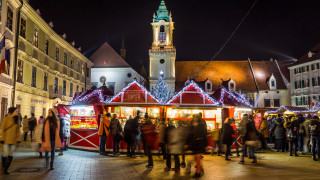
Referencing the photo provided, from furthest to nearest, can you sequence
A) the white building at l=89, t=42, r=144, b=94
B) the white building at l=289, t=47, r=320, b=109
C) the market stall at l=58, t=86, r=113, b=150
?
the white building at l=89, t=42, r=144, b=94 → the white building at l=289, t=47, r=320, b=109 → the market stall at l=58, t=86, r=113, b=150

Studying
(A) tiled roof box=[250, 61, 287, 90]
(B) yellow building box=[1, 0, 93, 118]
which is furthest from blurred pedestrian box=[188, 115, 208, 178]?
(A) tiled roof box=[250, 61, 287, 90]

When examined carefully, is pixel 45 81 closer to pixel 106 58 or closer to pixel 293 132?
pixel 293 132

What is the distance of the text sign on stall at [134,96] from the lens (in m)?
16.2

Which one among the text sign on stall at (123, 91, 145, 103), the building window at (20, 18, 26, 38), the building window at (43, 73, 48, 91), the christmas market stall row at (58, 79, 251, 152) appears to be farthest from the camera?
the building window at (43, 73, 48, 91)

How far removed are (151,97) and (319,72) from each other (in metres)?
33.5

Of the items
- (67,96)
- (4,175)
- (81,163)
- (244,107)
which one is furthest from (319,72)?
(4,175)

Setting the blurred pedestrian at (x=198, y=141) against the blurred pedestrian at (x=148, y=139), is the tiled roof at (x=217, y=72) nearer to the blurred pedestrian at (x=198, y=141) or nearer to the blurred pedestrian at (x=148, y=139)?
the blurred pedestrian at (x=148, y=139)

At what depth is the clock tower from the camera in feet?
169

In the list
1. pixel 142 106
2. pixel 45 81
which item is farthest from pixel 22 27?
pixel 142 106

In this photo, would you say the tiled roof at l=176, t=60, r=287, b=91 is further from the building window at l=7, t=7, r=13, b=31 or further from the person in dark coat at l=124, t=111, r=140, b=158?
the person in dark coat at l=124, t=111, r=140, b=158

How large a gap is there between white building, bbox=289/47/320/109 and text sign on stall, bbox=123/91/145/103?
31.6m

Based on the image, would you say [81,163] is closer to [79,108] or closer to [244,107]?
[79,108]

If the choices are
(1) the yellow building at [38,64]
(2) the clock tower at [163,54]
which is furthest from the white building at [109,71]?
(1) the yellow building at [38,64]

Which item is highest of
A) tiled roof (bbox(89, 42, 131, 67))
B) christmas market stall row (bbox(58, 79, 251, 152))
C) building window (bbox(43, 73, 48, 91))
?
tiled roof (bbox(89, 42, 131, 67))
